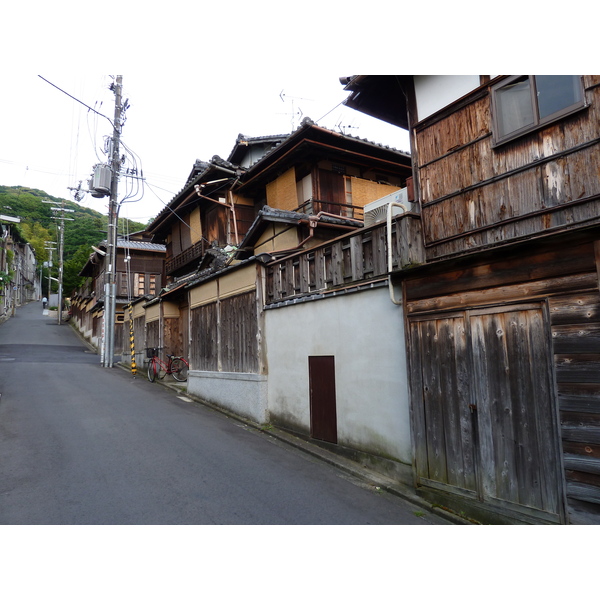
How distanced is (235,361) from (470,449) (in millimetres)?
7326

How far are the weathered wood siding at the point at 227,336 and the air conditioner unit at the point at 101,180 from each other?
12.1 metres

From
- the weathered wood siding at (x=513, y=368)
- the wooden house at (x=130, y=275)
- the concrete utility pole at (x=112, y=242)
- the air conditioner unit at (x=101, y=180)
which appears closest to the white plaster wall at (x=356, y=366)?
the weathered wood siding at (x=513, y=368)

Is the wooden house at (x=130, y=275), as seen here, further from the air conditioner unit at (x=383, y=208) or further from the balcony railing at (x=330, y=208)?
the air conditioner unit at (x=383, y=208)

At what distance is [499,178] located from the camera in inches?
238

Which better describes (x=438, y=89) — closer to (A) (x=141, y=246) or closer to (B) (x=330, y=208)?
(B) (x=330, y=208)

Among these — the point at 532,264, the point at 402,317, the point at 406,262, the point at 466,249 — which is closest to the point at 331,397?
the point at 402,317

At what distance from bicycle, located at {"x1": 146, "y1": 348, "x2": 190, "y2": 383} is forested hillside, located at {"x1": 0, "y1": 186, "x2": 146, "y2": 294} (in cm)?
3635

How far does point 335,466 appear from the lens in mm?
7426

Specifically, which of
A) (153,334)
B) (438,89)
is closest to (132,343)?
(153,334)

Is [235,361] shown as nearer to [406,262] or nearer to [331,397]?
[331,397]

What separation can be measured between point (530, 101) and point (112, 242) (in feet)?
71.7

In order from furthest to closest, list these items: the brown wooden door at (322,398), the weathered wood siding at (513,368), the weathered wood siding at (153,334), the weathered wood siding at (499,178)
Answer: the weathered wood siding at (153,334), the brown wooden door at (322,398), the weathered wood siding at (499,178), the weathered wood siding at (513,368)

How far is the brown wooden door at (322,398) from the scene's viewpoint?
8.17m

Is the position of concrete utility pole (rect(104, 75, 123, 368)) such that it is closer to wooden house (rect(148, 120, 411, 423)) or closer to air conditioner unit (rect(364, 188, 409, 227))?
wooden house (rect(148, 120, 411, 423))
